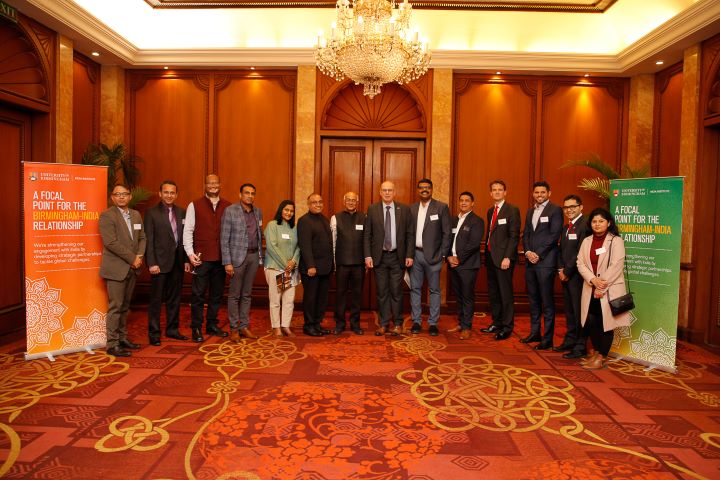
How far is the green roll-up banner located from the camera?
415cm

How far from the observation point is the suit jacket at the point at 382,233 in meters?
5.28

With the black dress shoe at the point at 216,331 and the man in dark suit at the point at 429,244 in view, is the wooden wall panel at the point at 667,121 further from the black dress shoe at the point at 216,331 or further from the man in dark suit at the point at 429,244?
the black dress shoe at the point at 216,331

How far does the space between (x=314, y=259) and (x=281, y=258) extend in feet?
1.22

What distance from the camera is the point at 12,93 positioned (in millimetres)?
4855

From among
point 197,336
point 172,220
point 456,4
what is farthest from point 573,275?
point 172,220

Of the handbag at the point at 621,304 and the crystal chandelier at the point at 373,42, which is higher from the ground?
the crystal chandelier at the point at 373,42

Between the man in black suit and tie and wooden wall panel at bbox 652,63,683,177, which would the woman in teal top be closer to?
the man in black suit and tie

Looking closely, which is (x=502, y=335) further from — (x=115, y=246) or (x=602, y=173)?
(x=115, y=246)

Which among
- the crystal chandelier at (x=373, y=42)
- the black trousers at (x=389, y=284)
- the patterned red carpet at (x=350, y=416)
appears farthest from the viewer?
the black trousers at (x=389, y=284)

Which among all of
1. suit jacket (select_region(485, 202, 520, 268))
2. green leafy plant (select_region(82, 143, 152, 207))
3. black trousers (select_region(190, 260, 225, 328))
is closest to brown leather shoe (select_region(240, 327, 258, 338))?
black trousers (select_region(190, 260, 225, 328))

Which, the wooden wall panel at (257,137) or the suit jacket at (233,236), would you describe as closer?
the suit jacket at (233,236)

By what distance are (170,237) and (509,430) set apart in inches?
147

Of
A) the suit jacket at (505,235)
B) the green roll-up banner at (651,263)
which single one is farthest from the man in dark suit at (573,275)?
the suit jacket at (505,235)

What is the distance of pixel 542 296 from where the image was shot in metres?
5.01
